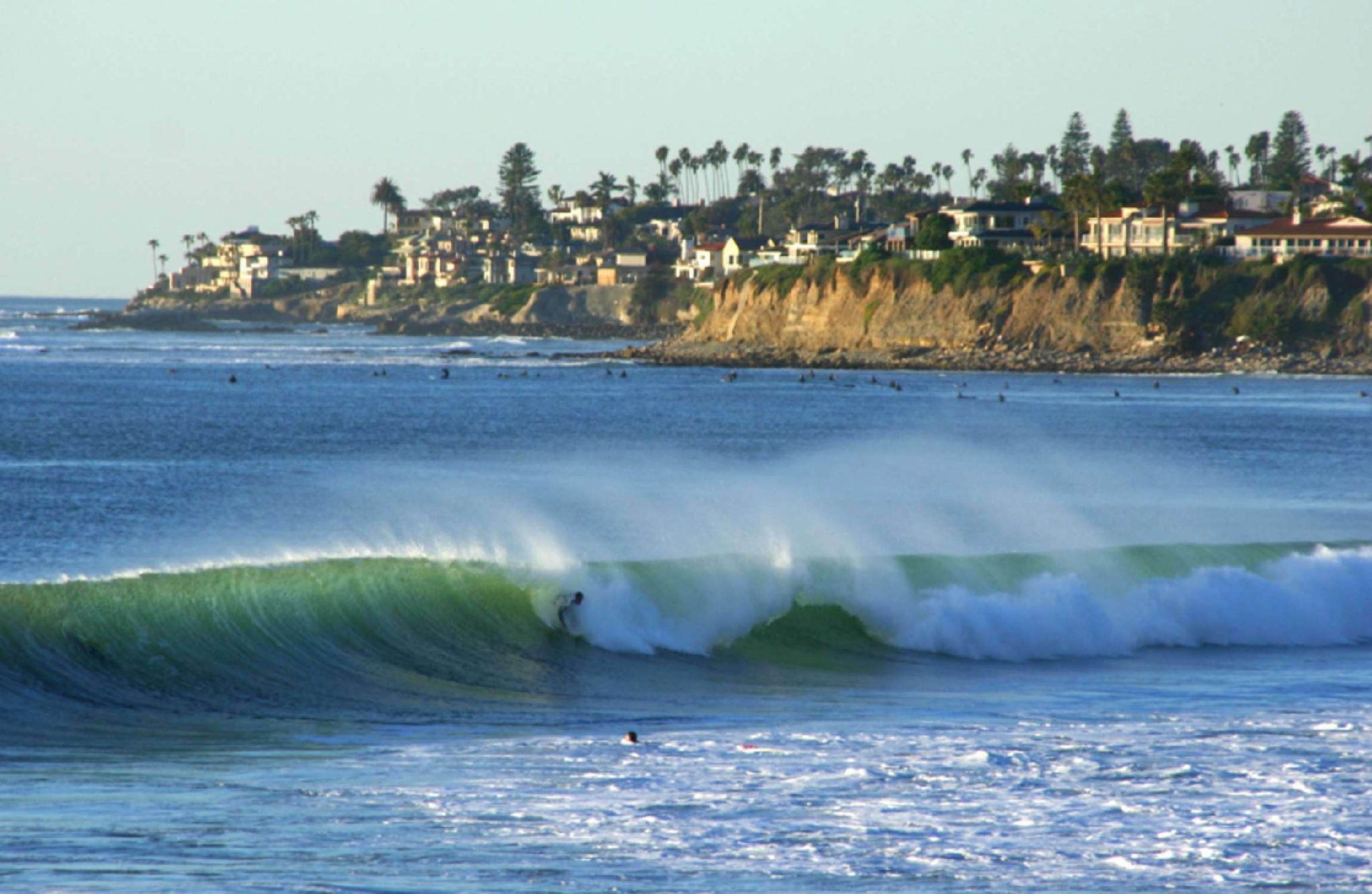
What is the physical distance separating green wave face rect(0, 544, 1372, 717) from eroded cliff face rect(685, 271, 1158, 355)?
9420cm

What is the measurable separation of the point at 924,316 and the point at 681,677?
10713 cm

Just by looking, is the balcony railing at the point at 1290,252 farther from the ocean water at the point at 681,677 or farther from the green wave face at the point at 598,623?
the green wave face at the point at 598,623

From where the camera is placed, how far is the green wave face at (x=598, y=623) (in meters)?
16.9

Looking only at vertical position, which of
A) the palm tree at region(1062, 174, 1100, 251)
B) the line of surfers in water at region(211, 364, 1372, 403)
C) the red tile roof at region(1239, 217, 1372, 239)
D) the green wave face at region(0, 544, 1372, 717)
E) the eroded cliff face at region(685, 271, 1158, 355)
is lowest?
the line of surfers in water at region(211, 364, 1372, 403)

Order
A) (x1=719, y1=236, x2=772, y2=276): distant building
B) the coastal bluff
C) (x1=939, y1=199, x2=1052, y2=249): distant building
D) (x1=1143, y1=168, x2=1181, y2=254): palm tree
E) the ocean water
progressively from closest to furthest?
1. the ocean water
2. the coastal bluff
3. (x1=1143, y1=168, x2=1181, y2=254): palm tree
4. (x1=939, y1=199, x2=1052, y2=249): distant building
5. (x1=719, y1=236, x2=772, y2=276): distant building

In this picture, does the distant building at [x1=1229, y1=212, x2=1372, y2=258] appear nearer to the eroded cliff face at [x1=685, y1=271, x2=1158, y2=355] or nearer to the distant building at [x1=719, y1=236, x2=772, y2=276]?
the eroded cliff face at [x1=685, y1=271, x2=1158, y2=355]

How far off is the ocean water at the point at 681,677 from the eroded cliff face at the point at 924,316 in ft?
240

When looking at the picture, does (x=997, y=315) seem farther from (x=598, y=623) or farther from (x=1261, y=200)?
(x=598, y=623)

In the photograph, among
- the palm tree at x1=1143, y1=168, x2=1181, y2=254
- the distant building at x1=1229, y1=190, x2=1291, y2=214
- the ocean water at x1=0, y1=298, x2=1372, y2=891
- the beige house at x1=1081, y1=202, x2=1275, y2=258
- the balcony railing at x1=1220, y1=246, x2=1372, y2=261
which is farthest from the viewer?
the distant building at x1=1229, y1=190, x2=1291, y2=214

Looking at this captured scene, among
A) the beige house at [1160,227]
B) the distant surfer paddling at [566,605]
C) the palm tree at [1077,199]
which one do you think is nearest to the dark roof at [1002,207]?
the palm tree at [1077,199]

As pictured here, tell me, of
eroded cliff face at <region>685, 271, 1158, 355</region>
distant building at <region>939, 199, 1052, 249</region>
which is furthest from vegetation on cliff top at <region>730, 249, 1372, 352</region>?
distant building at <region>939, 199, 1052, 249</region>

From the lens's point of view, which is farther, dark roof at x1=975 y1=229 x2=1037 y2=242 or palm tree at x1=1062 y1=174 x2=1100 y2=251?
dark roof at x1=975 y1=229 x2=1037 y2=242

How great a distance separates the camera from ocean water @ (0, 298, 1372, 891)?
10.9 metres

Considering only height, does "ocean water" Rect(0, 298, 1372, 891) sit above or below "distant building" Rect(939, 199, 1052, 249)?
below
